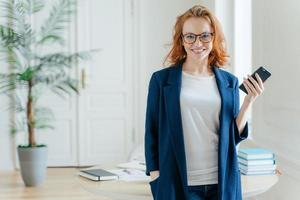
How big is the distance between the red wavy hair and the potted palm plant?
3.36 m

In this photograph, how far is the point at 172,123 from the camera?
1.93 meters

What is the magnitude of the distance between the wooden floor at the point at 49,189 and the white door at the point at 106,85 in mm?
499

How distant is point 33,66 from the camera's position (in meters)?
5.61

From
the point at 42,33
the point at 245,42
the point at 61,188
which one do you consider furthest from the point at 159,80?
the point at 42,33

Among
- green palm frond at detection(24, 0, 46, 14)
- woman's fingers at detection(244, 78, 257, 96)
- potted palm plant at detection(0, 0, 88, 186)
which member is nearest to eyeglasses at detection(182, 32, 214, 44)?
woman's fingers at detection(244, 78, 257, 96)

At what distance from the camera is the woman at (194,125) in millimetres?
1937

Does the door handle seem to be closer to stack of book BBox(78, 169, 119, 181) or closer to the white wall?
the white wall

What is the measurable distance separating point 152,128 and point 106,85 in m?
4.14

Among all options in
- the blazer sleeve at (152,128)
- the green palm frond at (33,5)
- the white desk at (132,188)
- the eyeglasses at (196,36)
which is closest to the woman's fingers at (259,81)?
the eyeglasses at (196,36)

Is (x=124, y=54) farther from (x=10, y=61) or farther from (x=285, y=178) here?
(x=285, y=178)

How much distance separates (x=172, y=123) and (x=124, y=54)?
426cm

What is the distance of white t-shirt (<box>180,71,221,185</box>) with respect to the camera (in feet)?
6.40

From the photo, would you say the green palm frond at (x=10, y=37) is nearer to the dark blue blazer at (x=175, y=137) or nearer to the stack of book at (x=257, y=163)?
the stack of book at (x=257, y=163)

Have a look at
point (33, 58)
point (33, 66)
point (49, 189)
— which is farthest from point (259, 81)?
point (33, 66)
